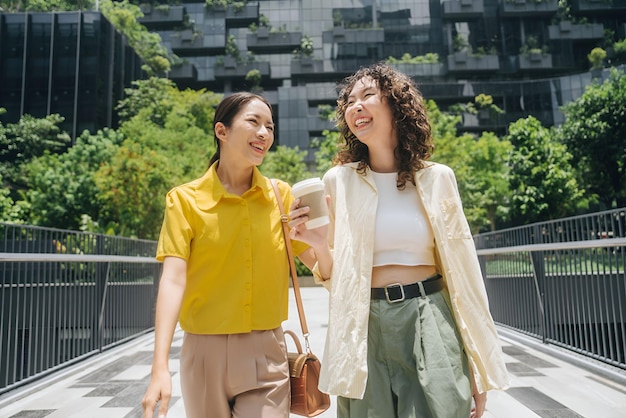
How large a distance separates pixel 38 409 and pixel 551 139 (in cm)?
2825

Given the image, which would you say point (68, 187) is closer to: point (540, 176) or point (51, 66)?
point (51, 66)

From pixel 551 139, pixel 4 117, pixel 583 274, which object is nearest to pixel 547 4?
pixel 551 139

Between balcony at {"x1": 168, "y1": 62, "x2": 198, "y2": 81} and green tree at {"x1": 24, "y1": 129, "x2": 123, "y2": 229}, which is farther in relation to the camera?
balcony at {"x1": 168, "y1": 62, "x2": 198, "y2": 81}

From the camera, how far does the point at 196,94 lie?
113 ft

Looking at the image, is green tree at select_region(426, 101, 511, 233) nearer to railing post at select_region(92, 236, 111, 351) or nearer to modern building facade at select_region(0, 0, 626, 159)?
modern building facade at select_region(0, 0, 626, 159)

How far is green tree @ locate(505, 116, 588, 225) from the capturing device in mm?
23781

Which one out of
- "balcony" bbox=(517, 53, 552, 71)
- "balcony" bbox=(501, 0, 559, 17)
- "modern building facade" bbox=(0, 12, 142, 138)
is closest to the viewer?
"modern building facade" bbox=(0, 12, 142, 138)

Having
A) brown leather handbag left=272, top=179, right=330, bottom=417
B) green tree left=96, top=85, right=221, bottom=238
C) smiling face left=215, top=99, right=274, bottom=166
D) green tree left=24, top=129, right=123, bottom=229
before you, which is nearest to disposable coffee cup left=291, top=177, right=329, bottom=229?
brown leather handbag left=272, top=179, right=330, bottom=417

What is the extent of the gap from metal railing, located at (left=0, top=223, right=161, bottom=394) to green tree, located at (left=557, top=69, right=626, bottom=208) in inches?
921

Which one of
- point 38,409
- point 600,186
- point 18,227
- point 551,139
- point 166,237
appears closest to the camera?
point 166,237

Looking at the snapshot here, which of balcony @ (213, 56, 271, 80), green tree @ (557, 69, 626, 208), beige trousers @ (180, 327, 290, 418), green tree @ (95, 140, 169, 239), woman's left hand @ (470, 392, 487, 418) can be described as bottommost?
woman's left hand @ (470, 392, 487, 418)

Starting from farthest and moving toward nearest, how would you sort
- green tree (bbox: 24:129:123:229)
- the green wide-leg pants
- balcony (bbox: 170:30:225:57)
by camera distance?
balcony (bbox: 170:30:225:57), green tree (bbox: 24:129:123:229), the green wide-leg pants

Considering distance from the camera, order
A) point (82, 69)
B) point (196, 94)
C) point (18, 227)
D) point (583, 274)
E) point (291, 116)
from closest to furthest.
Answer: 1. point (18, 227)
2. point (583, 274)
3. point (82, 69)
4. point (196, 94)
5. point (291, 116)

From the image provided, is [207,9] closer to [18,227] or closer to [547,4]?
[547,4]
